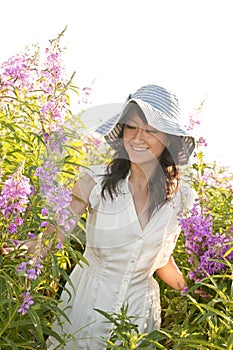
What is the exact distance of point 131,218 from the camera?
9.78 feet

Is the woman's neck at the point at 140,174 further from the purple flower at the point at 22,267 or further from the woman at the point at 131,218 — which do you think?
the purple flower at the point at 22,267

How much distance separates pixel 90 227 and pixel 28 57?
940 mm

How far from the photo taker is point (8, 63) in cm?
333

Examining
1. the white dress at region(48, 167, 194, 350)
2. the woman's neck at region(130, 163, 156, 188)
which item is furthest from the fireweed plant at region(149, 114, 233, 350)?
the woman's neck at region(130, 163, 156, 188)

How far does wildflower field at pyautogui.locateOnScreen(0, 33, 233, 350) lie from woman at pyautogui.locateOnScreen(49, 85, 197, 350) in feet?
0.44

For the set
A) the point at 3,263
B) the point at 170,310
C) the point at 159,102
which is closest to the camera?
the point at 3,263

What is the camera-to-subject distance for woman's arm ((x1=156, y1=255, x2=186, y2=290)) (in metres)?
3.05

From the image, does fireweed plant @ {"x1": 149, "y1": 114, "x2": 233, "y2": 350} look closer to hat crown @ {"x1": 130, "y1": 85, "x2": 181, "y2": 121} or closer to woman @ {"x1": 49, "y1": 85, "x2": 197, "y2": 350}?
woman @ {"x1": 49, "y1": 85, "x2": 197, "y2": 350}

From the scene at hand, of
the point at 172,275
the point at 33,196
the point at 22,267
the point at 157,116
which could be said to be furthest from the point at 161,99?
the point at 22,267

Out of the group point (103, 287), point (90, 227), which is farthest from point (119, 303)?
point (90, 227)

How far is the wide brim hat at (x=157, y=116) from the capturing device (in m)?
2.82

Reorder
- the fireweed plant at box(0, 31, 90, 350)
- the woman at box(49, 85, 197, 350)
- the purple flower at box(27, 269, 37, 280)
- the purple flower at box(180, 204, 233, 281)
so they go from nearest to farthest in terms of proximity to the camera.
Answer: the purple flower at box(27, 269, 37, 280) < the fireweed plant at box(0, 31, 90, 350) < the purple flower at box(180, 204, 233, 281) < the woman at box(49, 85, 197, 350)

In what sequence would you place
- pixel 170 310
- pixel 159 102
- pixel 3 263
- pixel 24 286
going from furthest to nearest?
1. pixel 170 310
2. pixel 159 102
3. pixel 3 263
4. pixel 24 286

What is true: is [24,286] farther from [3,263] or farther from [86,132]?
[86,132]
